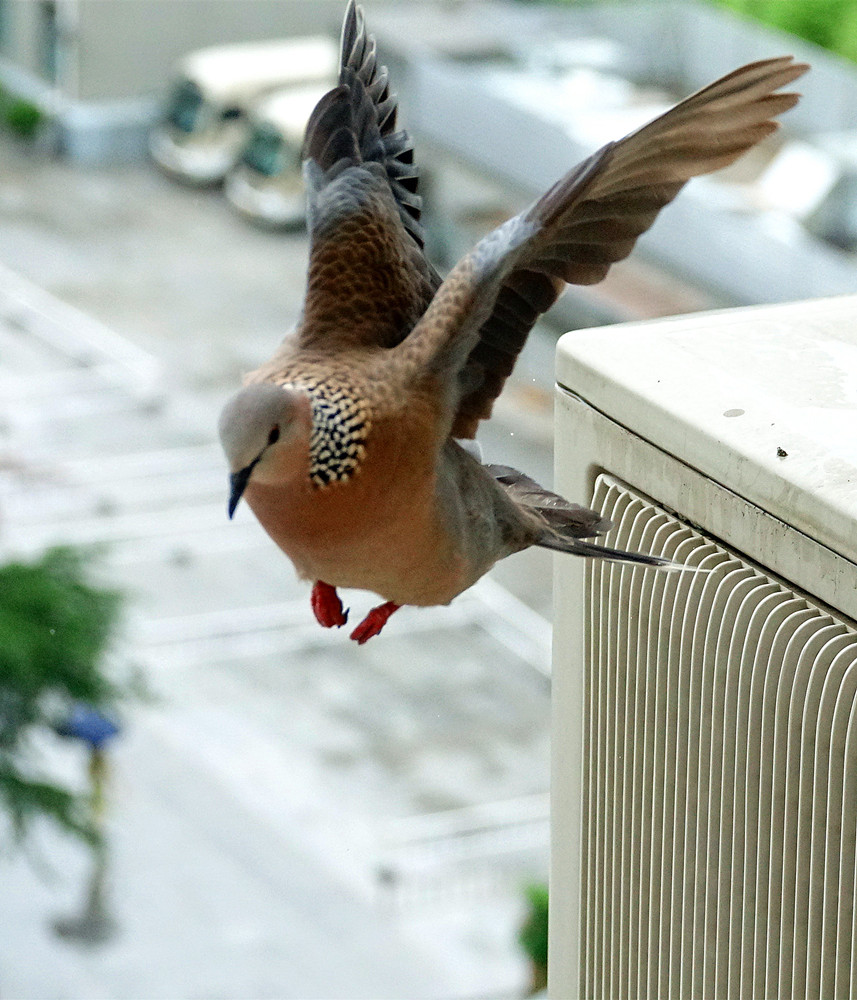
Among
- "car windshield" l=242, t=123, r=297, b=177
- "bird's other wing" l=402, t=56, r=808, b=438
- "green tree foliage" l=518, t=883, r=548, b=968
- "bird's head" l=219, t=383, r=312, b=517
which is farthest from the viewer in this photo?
"car windshield" l=242, t=123, r=297, b=177

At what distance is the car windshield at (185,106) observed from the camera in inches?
358

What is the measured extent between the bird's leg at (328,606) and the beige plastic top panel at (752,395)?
0.22 meters

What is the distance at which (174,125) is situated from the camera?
9344 millimetres

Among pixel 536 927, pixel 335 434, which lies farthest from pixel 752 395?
→ pixel 536 927

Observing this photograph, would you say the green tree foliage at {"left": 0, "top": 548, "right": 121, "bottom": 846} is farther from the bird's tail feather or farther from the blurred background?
the bird's tail feather

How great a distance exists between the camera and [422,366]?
69 centimetres

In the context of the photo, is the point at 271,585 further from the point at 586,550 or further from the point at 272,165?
the point at 586,550

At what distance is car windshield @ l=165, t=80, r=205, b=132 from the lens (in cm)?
909

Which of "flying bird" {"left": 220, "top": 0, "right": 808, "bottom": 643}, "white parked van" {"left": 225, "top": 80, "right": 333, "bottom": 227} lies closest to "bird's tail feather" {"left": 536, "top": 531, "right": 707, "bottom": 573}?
"flying bird" {"left": 220, "top": 0, "right": 808, "bottom": 643}

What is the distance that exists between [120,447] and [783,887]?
20.0ft

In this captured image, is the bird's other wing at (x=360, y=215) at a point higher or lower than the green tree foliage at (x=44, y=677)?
higher

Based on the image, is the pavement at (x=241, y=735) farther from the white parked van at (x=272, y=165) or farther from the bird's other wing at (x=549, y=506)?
the bird's other wing at (x=549, y=506)

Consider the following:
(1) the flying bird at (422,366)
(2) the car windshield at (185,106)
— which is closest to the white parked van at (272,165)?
(2) the car windshield at (185,106)

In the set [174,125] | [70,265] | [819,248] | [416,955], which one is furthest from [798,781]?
[174,125]
